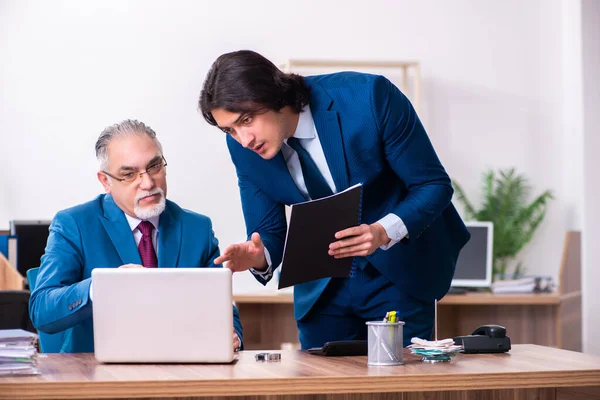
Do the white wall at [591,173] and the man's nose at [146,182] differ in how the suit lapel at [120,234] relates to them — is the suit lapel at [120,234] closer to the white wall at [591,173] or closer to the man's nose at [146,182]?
the man's nose at [146,182]

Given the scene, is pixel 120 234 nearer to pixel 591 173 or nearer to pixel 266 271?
pixel 266 271

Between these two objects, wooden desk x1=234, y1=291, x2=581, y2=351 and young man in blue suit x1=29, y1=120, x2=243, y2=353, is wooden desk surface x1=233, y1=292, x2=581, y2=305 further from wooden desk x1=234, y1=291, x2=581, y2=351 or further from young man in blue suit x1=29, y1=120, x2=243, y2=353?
young man in blue suit x1=29, y1=120, x2=243, y2=353

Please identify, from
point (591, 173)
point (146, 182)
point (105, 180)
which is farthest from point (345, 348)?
point (591, 173)

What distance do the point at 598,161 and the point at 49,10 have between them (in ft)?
12.0

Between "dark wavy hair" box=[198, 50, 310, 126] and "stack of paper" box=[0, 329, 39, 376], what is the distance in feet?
2.40

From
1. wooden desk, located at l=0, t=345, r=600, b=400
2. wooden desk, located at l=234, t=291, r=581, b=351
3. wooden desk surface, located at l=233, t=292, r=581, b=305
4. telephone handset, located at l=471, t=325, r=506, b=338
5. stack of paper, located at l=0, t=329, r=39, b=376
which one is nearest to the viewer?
wooden desk, located at l=0, t=345, r=600, b=400

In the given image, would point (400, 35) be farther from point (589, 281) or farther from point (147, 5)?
point (589, 281)

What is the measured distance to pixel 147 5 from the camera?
5582mm

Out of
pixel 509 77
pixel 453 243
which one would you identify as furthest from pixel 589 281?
pixel 453 243

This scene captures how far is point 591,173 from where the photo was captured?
4.92 meters

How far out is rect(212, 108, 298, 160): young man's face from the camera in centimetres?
206

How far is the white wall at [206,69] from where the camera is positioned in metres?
5.45

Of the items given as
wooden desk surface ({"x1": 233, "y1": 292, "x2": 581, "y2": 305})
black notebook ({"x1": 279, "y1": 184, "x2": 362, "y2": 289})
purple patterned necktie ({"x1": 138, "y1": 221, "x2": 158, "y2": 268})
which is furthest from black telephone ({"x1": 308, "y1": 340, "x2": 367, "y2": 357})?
wooden desk surface ({"x1": 233, "y1": 292, "x2": 581, "y2": 305})

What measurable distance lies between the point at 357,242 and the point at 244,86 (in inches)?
18.7
